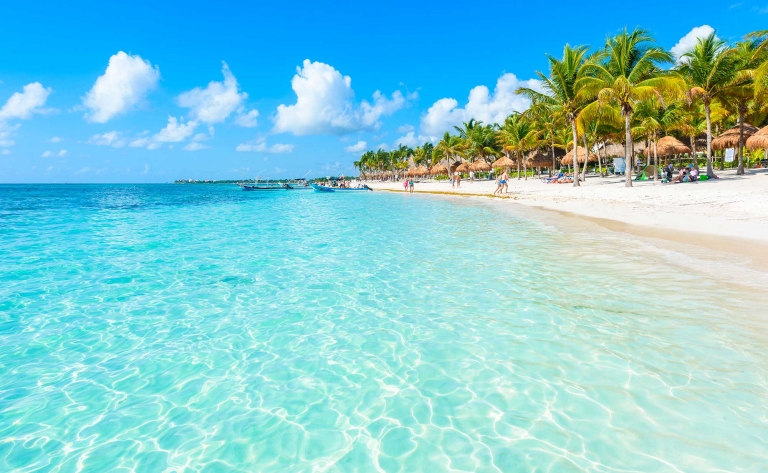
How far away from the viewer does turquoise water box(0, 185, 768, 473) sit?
10.1ft

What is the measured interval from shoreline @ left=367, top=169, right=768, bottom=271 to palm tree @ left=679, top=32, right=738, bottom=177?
6.30m

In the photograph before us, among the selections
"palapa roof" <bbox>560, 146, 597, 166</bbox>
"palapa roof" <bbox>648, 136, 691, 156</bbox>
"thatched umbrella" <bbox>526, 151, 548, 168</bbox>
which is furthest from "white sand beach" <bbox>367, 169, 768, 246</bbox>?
"thatched umbrella" <bbox>526, 151, 548, 168</bbox>

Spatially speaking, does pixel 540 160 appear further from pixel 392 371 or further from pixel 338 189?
pixel 392 371

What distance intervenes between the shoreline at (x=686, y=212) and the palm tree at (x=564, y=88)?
5524mm

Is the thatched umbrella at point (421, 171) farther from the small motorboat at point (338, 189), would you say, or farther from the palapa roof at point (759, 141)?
the palapa roof at point (759, 141)

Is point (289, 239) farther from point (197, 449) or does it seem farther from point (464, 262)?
point (197, 449)

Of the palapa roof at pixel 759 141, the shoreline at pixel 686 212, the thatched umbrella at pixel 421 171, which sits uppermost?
the thatched umbrella at pixel 421 171

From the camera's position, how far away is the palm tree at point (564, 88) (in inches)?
1016

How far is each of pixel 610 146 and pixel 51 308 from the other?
5193 centimetres

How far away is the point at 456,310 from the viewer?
6.00m

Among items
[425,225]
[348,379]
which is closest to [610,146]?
[425,225]

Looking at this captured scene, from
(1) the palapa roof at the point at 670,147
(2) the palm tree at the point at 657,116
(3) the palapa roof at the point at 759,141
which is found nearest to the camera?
(3) the palapa roof at the point at 759,141

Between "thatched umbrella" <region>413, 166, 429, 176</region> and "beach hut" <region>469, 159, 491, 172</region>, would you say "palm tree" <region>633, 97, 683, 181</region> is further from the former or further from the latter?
"thatched umbrella" <region>413, 166, 429, 176</region>

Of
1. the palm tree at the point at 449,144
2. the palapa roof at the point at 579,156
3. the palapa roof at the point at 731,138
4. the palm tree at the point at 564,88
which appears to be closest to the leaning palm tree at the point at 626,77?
the palm tree at the point at 564,88
